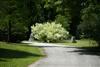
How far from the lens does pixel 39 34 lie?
5934 centimetres

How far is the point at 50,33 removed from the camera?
58156 millimetres

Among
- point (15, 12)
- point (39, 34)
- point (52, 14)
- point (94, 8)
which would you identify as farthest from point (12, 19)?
point (52, 14)

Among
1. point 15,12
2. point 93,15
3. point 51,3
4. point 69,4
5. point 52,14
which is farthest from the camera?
point 52,14

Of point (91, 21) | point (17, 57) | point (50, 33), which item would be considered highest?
point (91, 21)

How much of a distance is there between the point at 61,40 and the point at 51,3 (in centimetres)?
1907

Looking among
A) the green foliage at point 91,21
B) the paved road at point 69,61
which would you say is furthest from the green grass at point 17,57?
the green foliage at point 91,21

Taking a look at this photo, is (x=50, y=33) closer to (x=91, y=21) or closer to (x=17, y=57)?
(x=91, y=21)

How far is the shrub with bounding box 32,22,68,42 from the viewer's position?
57.8 metres

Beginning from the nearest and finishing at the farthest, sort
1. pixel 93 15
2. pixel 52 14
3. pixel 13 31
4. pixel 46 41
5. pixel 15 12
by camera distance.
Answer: pixel 93 15 → pixel 15 12 → pixel 13 31 → pixel 46 41 → pixel 52 14

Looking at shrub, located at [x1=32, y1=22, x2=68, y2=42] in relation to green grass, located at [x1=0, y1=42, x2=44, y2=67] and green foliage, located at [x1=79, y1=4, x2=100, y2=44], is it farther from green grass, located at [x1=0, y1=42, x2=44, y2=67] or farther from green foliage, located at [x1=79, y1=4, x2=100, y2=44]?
green grass, located at [x1=0, y1=42, x2=44, y2=67]

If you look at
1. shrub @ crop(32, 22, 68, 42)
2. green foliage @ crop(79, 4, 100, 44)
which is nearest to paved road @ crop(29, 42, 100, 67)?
green foliage @ crop(79, 4, 100, 44)

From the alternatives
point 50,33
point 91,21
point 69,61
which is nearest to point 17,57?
point 69,61

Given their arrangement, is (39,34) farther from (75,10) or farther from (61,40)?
(75,10)

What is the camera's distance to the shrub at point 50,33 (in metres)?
57.8
